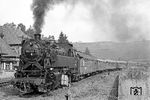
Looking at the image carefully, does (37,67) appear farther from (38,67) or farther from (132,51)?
(132,51)

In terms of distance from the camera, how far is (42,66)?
50.1 ft

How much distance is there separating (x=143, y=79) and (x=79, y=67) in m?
13.6

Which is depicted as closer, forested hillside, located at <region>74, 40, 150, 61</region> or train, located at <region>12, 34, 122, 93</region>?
train, located at <region>12, 34, 122, 93</region>

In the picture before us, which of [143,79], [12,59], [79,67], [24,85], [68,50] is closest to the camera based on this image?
[143,79]

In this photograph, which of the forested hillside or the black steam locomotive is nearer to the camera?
the black steam locomotive

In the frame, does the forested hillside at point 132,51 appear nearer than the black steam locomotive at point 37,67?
No

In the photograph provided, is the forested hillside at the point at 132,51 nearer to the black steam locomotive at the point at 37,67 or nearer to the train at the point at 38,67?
the train at the point at 38,67

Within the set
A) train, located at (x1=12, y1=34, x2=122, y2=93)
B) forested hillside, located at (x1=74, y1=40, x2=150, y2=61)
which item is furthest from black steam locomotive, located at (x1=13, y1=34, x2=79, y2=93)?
forested hillside, located at (x1=74, y1=40, x2=150, y2=61)

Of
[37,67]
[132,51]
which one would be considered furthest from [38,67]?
[132,51]

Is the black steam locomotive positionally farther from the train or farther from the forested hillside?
the forested hillside

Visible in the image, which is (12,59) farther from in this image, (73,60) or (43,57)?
(43,57)

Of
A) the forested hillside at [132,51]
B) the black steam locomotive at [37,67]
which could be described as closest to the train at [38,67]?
Answer: the black steam locomotive at [37,67]

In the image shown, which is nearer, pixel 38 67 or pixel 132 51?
pixel 38 67

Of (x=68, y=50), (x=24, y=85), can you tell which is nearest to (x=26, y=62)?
(x=24, y=85)
